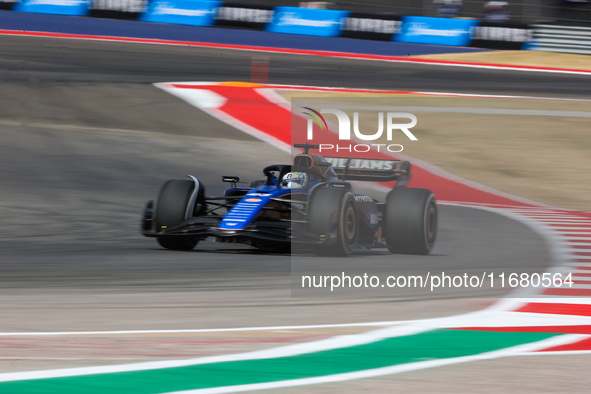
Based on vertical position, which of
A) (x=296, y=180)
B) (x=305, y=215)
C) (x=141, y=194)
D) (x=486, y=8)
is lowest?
(x=141, y=194)

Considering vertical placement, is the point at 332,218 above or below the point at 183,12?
below

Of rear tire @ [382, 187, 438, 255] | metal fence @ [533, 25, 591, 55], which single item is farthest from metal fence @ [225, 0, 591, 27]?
rear tire @ [382, 187, 438, 255]

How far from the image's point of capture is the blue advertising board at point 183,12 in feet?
78.0

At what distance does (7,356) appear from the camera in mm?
3748

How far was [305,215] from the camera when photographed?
7324 mm

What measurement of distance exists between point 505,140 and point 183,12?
11777 millimetres

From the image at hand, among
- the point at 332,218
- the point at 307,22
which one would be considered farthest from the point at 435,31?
the point at 332,218

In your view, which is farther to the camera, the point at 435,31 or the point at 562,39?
the point at 435,31

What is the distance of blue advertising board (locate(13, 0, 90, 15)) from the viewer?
22953 millimetres

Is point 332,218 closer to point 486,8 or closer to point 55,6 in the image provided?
point 55,6

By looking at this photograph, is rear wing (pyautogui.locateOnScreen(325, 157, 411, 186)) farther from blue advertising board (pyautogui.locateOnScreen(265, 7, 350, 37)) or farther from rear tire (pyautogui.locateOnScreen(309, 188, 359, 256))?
blue advertising board (pyautogui.locateOnScreen(265, 7, 350, 37))

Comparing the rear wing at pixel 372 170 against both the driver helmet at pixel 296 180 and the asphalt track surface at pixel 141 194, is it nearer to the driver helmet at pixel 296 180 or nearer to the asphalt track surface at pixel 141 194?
the driver helmet at pixel 296 180

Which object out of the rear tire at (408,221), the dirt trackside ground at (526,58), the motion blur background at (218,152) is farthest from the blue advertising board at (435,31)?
the rear tire at (408,221)

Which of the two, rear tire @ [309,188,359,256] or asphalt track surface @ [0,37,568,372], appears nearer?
asphalt track surface @ [0,37,568,372]
